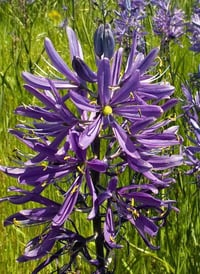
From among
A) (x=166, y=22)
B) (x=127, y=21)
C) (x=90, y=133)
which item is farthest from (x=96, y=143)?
(x=166, y=22)

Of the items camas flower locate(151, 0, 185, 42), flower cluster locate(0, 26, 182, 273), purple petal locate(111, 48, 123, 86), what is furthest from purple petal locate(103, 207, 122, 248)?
camas flower locate(151, 0, 185, 42)

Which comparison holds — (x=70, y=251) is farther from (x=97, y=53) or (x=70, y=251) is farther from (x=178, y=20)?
(x=178, y=20)

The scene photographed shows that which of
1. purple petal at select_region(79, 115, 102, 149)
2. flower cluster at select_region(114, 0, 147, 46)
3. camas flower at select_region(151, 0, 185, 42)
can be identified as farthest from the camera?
camas flower at select_region(151, 0, 185, 42)

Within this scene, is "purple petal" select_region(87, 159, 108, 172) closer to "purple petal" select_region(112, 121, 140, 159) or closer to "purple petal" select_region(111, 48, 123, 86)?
"purple petal" select_region(112, 121, 140, 159)

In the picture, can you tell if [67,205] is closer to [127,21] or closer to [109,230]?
[109,230]

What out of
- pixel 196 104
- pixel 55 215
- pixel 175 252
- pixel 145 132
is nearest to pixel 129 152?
pixel 145 132

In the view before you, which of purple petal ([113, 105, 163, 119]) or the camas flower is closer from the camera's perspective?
purple petal ([113, 105, 163, 119])

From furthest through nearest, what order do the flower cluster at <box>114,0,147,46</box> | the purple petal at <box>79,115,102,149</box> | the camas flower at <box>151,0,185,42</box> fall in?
the camas flower at <box>151,0,185,42</box>
the flower cluster at <box>114,0,147,46</box>
the purple petal at <box>79,115,102,149</box>

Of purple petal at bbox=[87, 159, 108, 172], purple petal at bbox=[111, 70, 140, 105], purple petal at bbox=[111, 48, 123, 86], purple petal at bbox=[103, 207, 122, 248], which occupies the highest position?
purple petal at bbox=[111, 48, 123, 86]

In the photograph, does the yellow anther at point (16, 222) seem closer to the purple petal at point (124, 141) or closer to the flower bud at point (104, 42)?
the purple petal at point (124, 141)
